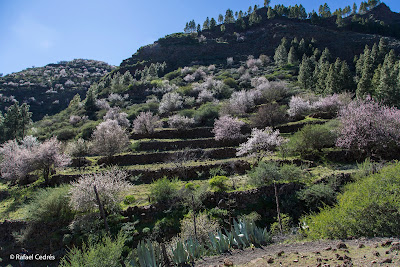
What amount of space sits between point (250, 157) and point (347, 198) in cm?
1772

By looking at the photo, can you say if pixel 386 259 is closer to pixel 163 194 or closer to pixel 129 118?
pixel 163 194

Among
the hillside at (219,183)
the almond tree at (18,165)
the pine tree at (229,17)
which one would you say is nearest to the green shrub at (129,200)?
the hillside at (219,183)

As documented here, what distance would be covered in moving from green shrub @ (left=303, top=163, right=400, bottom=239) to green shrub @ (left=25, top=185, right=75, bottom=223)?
18594 millimetres

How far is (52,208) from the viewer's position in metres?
19.3

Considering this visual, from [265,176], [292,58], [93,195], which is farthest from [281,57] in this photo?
[93,195]

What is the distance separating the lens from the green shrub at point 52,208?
1903cm

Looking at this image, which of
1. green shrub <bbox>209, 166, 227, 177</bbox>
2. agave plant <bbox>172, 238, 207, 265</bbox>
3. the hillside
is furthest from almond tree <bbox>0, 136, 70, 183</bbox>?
agave plant <bbox>172, 238, 207, 265</bbox>

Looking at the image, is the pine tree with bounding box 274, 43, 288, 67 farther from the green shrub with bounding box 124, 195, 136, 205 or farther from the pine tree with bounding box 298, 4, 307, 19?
the green shrub with bounding box 124, 195, 136, 205

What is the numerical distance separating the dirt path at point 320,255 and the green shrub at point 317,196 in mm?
8677

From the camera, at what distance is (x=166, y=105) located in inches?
2135

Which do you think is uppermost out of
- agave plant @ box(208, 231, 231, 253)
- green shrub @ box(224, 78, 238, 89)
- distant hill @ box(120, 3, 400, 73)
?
distant hill @ box(120, 3, 400, 73)

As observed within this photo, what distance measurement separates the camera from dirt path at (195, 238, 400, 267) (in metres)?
6.53

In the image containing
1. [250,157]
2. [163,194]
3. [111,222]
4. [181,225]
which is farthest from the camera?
[250,157]

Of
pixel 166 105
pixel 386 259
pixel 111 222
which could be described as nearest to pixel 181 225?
pixel 111 222
